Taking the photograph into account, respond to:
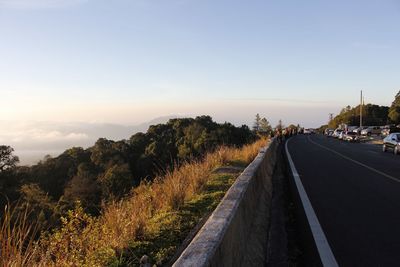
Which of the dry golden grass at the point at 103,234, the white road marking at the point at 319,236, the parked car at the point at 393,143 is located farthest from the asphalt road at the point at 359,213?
the parked car at the point at 393,143

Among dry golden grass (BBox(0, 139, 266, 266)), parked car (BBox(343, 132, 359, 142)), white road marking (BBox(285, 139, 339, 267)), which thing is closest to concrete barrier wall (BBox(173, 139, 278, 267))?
white road marking (BBox(285, 139, 339, 267))

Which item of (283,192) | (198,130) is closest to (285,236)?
(283,192)

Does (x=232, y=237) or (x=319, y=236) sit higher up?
(x=232, y=237)

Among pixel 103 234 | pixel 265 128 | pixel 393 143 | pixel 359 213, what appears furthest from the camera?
pixel 265 128

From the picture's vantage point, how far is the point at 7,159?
58344 millimetres

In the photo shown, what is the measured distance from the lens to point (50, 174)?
236ft

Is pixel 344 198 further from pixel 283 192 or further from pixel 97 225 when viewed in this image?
pixel 97 225

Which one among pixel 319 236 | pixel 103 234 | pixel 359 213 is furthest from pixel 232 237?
pixel 359 213

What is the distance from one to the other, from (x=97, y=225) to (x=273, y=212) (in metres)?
4.23

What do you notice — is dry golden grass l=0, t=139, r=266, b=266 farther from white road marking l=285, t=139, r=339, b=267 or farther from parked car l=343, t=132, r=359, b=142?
parked car l=343, t=132, r=359, b=142

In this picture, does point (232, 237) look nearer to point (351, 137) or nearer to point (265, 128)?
point (351, 137)

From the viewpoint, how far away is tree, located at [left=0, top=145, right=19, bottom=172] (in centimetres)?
5727

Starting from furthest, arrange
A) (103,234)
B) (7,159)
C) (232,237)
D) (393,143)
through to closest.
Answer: (7,159)
(393,143)
(103,234)
(232,237)

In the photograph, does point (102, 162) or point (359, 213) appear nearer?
point (359, 213)
